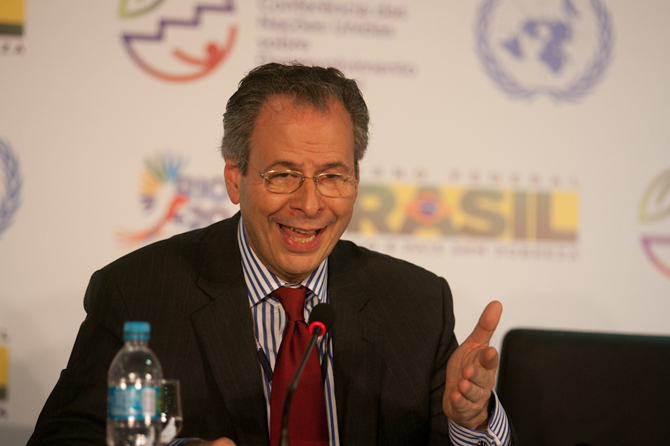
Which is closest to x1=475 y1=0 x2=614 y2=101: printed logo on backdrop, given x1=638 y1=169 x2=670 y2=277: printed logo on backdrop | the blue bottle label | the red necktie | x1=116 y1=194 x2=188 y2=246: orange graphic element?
x1=638 y1=169 x2=670 y2=277: printed logo on backdrop

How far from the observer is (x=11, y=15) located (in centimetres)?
313

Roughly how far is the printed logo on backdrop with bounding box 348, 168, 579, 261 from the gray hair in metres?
0.94

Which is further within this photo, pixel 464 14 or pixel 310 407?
pixel 464 14

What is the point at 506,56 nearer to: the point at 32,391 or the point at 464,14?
the point at 464,14

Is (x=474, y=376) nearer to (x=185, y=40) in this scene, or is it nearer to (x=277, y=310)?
(x=277, y=310)

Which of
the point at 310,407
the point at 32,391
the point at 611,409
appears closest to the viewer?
the point at 310,407

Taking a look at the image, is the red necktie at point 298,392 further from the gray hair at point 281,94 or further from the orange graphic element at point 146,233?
the orange graphic element at point 146,233

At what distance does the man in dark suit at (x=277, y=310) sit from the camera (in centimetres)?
196

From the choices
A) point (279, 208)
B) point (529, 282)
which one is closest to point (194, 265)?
point (279, 208)

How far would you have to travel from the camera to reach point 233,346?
2.02 metres

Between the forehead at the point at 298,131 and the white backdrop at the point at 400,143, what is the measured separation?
3.48ft

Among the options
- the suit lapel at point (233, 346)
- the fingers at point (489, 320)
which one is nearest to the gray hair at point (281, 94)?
the suit lapel at point (233, 346)

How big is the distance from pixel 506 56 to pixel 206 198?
1.63 meters

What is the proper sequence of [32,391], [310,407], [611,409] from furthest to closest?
1. [32,391]
2. [611,409]
3. [310,407]
